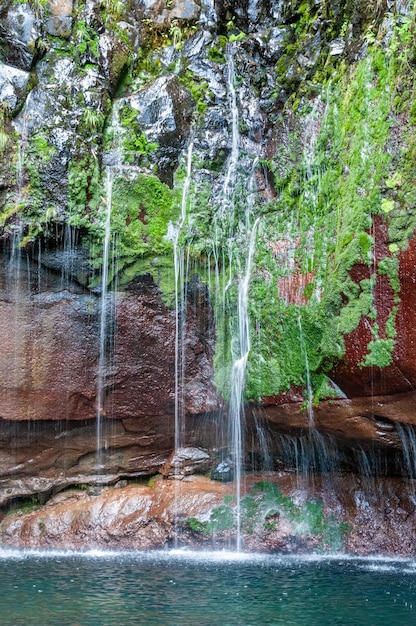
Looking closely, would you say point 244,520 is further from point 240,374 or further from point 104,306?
point 104,306

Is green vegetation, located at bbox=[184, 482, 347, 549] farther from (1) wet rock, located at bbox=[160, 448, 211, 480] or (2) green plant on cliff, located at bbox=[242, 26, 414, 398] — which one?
(2) green plant on cliff, located at bbox=[242, 26, 414, 398]

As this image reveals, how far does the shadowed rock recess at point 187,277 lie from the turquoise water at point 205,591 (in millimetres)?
1477

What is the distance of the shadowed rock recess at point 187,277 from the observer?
1002 centimetres

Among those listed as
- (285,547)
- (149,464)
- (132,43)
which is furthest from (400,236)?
(132,43)

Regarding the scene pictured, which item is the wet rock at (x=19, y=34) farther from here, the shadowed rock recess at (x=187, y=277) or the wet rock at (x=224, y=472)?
the wet rock at (x=224, y=472)

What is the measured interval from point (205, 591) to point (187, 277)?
5752mm

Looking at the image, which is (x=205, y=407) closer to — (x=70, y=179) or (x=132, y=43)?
(x=70, y=179)

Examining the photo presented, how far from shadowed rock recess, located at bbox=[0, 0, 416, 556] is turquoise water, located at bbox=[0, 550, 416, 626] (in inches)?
58.2

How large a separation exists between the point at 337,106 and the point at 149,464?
7.47m

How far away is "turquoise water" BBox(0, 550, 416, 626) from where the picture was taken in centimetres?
600

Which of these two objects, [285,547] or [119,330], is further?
[119,330]

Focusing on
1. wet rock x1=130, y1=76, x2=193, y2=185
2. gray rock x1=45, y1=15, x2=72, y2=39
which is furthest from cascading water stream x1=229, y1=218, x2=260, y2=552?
gray rock x1=45, y1=15, x2=72, y2=39

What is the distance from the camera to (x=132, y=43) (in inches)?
494

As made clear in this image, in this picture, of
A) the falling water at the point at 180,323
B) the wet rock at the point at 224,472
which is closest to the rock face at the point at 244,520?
the wet rock at the point at 224,472
